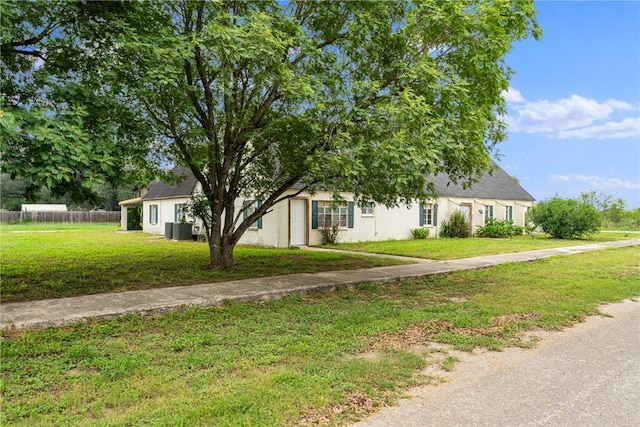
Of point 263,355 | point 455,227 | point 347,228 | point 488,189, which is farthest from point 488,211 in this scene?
point 263,355

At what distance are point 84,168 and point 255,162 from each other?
18.9 feet

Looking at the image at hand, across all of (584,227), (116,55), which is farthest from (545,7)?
(584,227)

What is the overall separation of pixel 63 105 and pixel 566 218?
2268 cm

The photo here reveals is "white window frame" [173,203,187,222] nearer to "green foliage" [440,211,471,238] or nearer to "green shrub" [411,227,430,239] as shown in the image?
"green shrub" [411,227,430,239]

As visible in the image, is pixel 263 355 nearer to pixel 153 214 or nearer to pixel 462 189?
pixel 462 189

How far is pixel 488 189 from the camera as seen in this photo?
25.8 m

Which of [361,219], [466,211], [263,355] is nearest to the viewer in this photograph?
[263,355]

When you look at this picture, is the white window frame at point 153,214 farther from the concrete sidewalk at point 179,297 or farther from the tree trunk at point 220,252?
the concrete sidewalk at point 179,297

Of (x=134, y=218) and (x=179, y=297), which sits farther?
(x=134, y=218)

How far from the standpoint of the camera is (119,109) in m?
6.60

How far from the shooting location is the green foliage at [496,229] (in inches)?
898

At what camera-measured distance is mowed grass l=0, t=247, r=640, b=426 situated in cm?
314

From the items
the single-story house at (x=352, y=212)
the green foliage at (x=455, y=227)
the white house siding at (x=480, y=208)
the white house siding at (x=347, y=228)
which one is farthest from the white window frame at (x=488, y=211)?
the white house siding at (x=347, y=228)

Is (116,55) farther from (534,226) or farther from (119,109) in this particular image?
(534,226)
